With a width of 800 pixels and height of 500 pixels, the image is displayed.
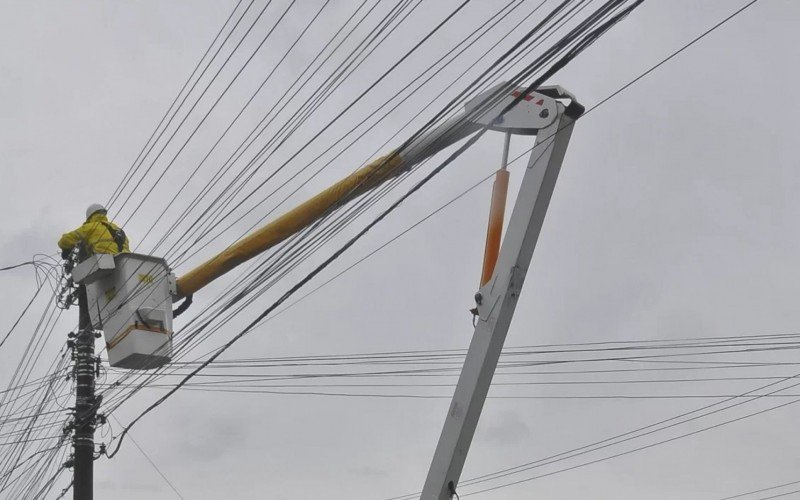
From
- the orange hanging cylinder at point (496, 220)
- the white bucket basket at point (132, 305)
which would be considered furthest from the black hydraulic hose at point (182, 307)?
the orange hanging cylinder at point (496, 220)

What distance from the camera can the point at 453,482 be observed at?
10086 millimetres

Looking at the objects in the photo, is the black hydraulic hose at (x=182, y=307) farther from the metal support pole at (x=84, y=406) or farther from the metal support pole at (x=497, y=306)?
the metal support pole at (x=497, y=306)

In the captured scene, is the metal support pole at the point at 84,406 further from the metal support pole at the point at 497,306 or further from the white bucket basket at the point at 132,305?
the metal support pole at the point at 497,306

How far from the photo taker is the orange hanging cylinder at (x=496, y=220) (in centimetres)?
1048

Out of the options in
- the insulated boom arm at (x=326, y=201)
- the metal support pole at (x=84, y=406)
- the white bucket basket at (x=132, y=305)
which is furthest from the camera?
the metal support pole at (x=84, y=406)

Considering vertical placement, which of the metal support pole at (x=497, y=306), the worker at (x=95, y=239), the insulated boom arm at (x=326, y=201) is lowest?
the metal support pole at (x=497, y=306)

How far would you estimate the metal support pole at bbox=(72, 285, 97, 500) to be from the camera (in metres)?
15.7

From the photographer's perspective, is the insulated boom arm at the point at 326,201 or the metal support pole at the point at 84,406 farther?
the metal support pole at the point at 84,406

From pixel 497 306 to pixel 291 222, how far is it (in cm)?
340

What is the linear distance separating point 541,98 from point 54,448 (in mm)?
9179

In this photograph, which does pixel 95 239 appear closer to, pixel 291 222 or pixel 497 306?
pixel 291 222

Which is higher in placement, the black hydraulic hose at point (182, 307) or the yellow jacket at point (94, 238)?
the yellow jacket at point (94, 238)

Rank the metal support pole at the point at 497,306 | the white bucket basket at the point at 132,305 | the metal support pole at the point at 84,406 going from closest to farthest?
the metal support pole at the point at 497,306, the white bucket basket at the point at 132,305, the metal support pole at the point at 84,406

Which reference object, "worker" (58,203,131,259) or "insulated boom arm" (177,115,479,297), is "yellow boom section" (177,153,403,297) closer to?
"insulated boom arm" (177,115,479,297)
